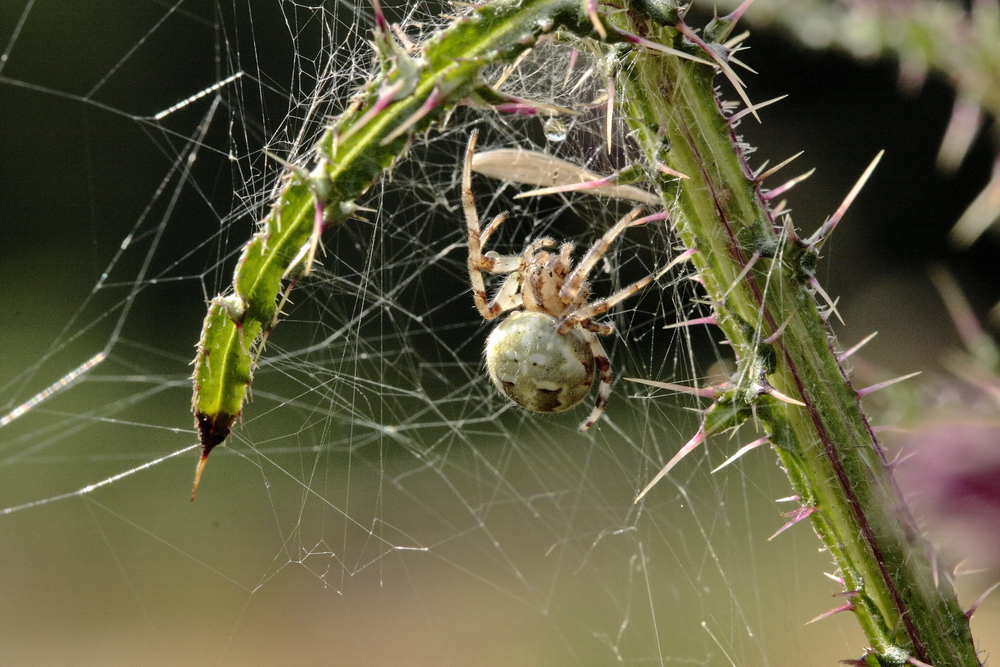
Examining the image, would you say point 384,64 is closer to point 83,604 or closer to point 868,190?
point 83,604

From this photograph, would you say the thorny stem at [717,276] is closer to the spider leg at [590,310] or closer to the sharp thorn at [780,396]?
the sharp thorn at [780,396]

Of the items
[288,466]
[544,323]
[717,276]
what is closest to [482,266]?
[544,323]

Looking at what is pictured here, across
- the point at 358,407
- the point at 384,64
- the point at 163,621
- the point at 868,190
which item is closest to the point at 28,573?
the point at 163,621

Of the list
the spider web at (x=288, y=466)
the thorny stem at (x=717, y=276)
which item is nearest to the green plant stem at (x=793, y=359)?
→ the thorny stem at (x=717, y=276)

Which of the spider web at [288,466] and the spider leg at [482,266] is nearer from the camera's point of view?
the spider leg at [482,266]

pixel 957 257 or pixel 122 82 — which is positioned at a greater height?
pixel 122 82

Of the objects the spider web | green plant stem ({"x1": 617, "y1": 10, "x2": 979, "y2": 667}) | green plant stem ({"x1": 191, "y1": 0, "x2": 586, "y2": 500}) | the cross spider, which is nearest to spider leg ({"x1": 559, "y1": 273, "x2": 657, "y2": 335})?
the cross spider

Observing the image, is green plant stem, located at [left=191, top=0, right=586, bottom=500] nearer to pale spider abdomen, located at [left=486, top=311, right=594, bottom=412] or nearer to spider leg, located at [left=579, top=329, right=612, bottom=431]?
pale spider abdomen, located at [left=486, top=311, right=594, bottom=412]
